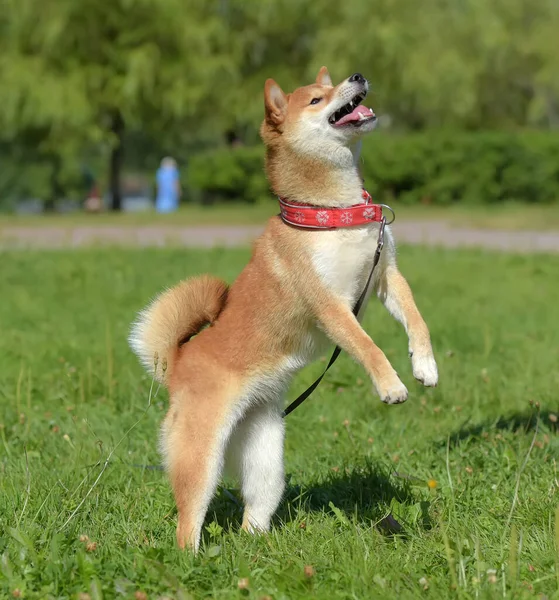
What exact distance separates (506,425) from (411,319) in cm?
142

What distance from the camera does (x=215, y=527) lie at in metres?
3.44

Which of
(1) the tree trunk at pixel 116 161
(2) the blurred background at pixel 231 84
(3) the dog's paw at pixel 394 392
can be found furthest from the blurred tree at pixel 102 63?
(3) the dog's paw at pixel 394 392

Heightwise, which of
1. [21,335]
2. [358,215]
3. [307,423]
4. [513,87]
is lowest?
[513,87]

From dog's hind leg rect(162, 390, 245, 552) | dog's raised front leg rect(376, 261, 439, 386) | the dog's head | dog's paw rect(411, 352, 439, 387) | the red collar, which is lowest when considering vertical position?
dog's hind leg rect(162, 390, 245, 552)

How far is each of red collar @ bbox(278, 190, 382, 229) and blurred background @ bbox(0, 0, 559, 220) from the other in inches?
823

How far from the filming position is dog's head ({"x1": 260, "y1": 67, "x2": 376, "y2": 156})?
3.65m

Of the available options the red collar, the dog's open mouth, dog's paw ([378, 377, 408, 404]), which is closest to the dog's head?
the dog's open mouth

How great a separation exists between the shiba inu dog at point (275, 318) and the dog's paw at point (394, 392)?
9cm

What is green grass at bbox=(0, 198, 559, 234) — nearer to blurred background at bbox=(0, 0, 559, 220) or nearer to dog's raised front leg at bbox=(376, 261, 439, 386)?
blurred background at bbox=(0, 0, 559, 220)

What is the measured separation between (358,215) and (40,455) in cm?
198

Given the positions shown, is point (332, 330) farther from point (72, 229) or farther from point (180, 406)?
point (72, 229)

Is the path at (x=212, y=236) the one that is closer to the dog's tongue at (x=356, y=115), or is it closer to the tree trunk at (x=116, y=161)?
the tree trunk at (x=116, y=161)

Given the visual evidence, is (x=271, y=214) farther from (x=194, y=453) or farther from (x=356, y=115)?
(x=194, y=453)

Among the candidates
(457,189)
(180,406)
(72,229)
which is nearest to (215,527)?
(180,406)
